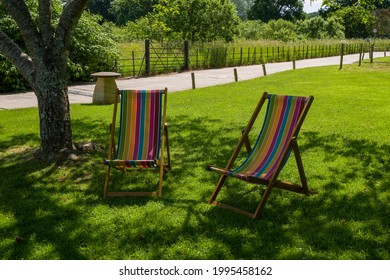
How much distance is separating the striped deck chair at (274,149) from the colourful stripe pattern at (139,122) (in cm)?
123

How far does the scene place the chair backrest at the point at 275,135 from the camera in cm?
469

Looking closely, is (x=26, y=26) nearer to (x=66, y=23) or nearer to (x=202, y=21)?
(x=66, y=23)

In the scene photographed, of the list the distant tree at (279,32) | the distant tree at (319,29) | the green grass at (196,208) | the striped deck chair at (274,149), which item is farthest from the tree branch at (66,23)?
the distant tree at (319,29)

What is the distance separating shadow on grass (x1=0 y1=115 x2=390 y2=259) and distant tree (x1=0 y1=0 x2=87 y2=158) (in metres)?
0.52

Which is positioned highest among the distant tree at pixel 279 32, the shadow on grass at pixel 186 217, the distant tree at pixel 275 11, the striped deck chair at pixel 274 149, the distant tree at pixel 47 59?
the distant tree at pixel 275 11

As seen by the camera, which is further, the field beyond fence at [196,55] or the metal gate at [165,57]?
the metal gate at [165,57]

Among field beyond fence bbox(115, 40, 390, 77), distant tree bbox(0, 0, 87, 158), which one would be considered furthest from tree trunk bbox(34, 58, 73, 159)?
field beyond fence bbox(115, 40, 390, 77)

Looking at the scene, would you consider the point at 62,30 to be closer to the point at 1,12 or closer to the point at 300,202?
the point at 300,202

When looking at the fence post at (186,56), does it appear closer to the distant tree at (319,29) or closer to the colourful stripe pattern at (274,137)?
the colourful stripe pattern at (274,137)

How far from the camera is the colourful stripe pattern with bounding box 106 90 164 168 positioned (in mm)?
5625

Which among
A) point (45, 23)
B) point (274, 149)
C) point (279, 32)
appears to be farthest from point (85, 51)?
point (279, 32)

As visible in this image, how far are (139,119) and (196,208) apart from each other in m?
1.69

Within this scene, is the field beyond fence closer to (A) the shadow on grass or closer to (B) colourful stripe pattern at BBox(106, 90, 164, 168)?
(B) colourful stripe pattern at BBox(106, 90, 164, 168)

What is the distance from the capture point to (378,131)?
8.15 metres
